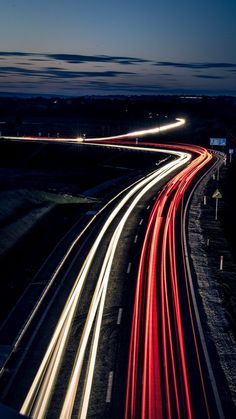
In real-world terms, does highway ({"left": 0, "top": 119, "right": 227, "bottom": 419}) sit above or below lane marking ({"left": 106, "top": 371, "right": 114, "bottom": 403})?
above

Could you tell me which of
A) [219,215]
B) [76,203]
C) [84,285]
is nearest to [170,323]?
[84,285]

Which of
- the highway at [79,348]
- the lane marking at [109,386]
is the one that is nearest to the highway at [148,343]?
the highway at [79,348]

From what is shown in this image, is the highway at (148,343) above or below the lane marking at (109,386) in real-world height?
above

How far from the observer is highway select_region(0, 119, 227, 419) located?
2044cm

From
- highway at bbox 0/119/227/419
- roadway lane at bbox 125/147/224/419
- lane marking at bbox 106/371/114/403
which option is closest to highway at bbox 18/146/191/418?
highway at bbox 0/119/227/419

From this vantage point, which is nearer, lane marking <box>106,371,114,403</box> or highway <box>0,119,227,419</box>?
highway <box>0,119,227,419</box>

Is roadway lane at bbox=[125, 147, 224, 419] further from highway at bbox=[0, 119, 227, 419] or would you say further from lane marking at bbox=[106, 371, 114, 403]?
lane marking at bbox=[106, 371, 114, 403]

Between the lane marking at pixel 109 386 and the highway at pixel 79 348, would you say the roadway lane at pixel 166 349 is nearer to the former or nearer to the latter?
the lane marking at pixel 109 386

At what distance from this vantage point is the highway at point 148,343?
67.1 ft

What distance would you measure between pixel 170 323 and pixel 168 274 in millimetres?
8392

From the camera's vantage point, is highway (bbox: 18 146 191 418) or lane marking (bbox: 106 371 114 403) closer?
highway (bbox: 18 146 191 418)

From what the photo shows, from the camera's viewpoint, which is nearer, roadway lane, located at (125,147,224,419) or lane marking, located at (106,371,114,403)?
roadway lane, located at (125,147,224,419)

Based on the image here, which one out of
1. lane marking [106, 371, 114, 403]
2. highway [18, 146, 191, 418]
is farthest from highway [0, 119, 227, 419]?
lane marking [106, 371, 114, 403]

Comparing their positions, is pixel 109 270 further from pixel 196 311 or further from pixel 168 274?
pixel 196 311
